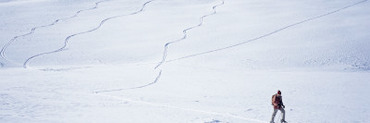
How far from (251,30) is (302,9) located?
5328mm

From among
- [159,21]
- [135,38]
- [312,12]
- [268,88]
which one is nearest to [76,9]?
[159,21]

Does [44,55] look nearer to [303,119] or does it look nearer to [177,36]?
[177,36]

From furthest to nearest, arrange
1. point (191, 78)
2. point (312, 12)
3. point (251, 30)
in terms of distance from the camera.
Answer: point (312, 12), point (251, 30), point (191, 78)

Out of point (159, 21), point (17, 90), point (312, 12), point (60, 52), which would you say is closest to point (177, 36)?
point (159, 21)

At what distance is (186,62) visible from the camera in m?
16.9

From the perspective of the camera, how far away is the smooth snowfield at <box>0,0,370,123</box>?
33.3ft

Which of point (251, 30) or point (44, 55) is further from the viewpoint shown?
point (251, 30)

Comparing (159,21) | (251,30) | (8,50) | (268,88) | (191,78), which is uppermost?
(159,21)

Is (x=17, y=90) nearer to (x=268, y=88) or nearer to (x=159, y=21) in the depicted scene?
(x=268, y=88)

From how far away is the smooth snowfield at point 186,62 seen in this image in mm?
10152

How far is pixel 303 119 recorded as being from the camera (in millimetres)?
9430

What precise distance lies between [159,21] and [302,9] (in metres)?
8.91

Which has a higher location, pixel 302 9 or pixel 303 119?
pixel 302 9

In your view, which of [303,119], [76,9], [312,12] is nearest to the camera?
[303,119]
